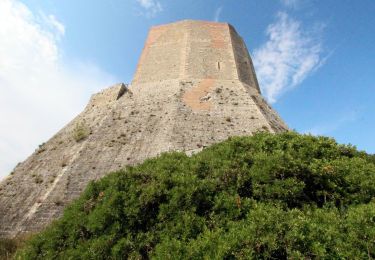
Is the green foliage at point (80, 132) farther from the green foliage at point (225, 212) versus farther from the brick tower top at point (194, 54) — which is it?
the green foliage at point (225, 212)

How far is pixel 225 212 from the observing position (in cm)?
609

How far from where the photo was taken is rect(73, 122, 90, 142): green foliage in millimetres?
18203

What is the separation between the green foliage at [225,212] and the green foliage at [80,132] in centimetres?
1089

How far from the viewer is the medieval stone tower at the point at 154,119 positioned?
48.8 feet

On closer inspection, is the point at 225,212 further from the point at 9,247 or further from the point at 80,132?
the point at 80,132

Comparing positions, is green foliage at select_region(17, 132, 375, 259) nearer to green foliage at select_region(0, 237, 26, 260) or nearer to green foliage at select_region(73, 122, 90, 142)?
green foliage at select_region(0, 237, 26, 260)

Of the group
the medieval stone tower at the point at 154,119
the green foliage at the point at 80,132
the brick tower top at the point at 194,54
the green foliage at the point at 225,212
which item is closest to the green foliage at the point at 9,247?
the medieval stone tower at the point at 154,119

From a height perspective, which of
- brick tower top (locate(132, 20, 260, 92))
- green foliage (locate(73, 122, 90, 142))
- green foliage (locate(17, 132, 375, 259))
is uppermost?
brick tower top (locate(132, 20, 260, 92))

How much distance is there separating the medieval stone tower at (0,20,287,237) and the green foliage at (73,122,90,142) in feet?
0.20

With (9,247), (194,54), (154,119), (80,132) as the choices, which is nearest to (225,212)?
(9,247)

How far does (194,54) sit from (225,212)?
61.9ft

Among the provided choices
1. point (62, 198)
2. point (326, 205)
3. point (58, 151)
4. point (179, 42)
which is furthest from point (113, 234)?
point (179, 42)

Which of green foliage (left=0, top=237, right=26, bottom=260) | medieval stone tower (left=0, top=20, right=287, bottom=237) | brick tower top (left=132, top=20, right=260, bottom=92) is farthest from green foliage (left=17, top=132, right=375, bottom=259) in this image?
brick tower top (left=132, top=20, right=260, bottom=92)

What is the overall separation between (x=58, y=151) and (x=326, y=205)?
48.5ft
